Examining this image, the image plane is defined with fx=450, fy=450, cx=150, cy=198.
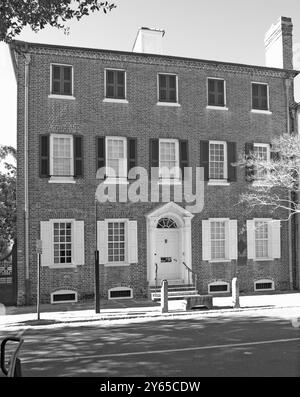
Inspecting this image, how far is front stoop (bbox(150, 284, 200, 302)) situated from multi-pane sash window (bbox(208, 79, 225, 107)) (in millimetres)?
8520

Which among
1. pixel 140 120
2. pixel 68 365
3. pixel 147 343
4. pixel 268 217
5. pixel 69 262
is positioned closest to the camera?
pixel 68 365

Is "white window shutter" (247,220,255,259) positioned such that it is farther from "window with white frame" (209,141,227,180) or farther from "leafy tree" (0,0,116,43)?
"leafy tree" (0,0,116,43)

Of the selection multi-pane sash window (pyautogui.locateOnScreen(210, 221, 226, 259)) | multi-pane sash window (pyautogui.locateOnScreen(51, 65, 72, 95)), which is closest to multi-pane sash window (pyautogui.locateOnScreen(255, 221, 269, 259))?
multi-pane sash window (pyautogui.locateOnScreen(210, 221, 226, 259))

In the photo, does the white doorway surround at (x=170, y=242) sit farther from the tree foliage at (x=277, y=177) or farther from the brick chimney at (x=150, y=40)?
the brick chimney at (x=150, y=40)

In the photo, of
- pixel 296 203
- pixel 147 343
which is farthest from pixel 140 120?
pixel 147 343

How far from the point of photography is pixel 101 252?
18.9 metres

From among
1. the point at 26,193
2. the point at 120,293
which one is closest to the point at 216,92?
the point at 26,193

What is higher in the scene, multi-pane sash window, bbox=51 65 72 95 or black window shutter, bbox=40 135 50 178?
multi-pane sash window, bbox=51 65 72 95

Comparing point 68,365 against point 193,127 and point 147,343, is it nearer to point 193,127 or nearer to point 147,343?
point 147,343

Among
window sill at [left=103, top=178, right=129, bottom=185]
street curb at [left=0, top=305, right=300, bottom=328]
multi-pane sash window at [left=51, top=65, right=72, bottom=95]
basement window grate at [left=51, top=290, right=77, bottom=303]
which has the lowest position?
street curb at [left=0, top=305, right=300, bottom=328]

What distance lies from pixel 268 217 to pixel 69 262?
9.63m

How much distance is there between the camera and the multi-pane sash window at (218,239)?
20688 millimetres

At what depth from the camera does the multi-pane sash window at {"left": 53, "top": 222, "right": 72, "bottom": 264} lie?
60.9 ft

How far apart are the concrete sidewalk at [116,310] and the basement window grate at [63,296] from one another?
0.65m
